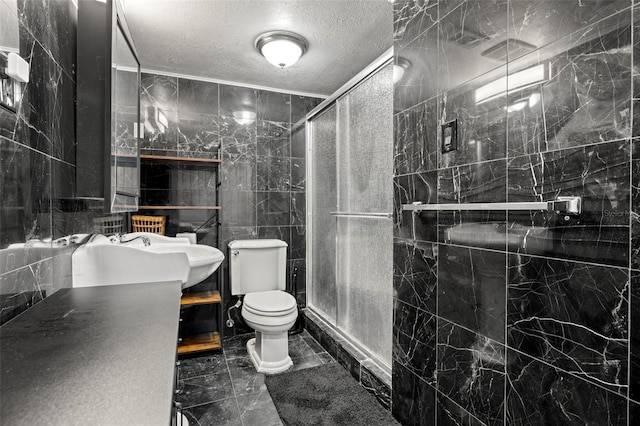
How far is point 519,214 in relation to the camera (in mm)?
1157

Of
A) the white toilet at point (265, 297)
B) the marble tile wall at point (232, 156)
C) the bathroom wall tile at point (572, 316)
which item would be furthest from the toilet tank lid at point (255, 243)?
the bathroom wall tile at point (572, 316)

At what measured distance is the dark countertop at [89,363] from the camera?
518mm

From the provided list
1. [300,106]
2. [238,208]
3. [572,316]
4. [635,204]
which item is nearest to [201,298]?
[238,208]

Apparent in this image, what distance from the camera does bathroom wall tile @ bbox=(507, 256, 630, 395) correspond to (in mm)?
886

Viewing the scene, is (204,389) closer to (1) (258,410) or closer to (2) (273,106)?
(1) (258,410)

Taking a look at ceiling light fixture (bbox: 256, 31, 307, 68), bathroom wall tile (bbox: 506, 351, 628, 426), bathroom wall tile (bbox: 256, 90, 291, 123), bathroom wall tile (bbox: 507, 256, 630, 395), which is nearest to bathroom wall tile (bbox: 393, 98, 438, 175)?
bathroom wall tile (bbox: 507, 256, 630, 395)

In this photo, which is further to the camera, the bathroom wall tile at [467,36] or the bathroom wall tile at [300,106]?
the bathroom wall tile at [300,106]

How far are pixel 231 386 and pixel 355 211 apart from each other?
1.50 m

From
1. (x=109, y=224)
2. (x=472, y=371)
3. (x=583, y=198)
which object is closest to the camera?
(x=583, y=198)

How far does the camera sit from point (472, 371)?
1338 millimetres

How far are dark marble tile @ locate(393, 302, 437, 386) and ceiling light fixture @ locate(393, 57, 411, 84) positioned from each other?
122 centimetres

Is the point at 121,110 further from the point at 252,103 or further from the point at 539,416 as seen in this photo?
the point at 539,416

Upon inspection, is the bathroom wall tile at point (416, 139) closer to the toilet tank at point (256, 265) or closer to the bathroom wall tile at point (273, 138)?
the toilet tank at point (256, 265)

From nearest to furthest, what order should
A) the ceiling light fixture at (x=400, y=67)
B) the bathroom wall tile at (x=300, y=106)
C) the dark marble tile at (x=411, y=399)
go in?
the dark marble tile at (x=411, y=399) → the ceiling light fixture at (x=400, y=67) → the bathroom wall tile at (x=300, y=106)
